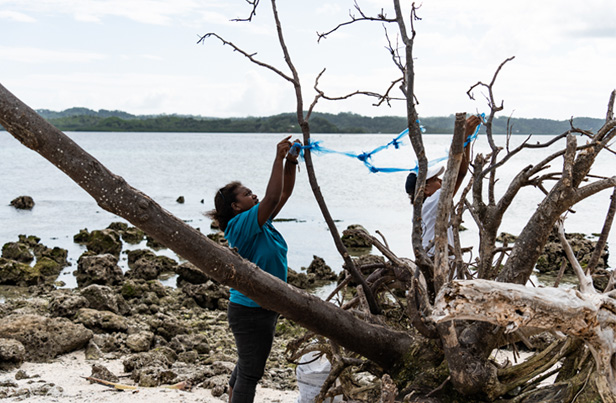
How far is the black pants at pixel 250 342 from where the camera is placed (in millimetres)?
3734

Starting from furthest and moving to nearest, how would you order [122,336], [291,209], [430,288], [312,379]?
[291,209] → [122,336] → [312,379] → [430,288]

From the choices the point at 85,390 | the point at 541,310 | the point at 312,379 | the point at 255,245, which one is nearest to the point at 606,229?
the point at 541,310

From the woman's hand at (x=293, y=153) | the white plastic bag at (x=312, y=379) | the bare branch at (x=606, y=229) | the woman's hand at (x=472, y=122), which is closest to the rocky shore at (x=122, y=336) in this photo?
the white plastic bag at (x=312, y=379)

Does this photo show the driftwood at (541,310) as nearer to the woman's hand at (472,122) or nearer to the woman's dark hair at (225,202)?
the woman's hand at (472,122)

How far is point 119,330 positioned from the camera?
6.85 meters

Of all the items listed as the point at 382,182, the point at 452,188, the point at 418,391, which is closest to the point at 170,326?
the point at 418,391

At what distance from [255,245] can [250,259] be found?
0.31 feet

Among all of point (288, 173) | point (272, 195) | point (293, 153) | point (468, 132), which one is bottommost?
point (272, 195)

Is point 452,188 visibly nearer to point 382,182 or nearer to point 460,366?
point 460,366

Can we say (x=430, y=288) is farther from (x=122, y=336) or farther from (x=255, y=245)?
(x=122, y=336)

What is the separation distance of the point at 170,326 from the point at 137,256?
204 inches

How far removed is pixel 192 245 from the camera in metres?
3.21

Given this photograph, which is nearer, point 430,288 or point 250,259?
point 250,259

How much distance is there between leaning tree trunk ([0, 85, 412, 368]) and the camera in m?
2.89
